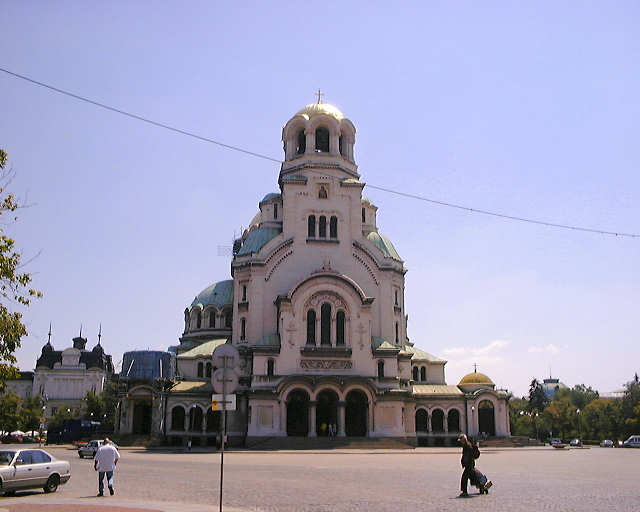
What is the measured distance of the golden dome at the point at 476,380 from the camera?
208 ft

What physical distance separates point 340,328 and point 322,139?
1836 centimetres

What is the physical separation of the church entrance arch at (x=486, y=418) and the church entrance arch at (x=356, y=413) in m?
13.1

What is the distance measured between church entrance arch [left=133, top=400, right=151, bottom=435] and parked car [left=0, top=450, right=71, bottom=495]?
38848 mm

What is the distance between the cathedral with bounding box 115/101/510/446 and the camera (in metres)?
53.9

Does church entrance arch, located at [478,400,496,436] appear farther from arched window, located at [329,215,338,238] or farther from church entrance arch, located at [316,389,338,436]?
arched window, located at [329,215,338,238]

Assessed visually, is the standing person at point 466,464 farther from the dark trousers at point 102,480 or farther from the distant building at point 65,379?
the distant building at point 65,379

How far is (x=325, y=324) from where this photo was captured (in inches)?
2199

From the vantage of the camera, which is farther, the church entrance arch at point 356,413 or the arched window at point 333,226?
the arched window at point 333,226

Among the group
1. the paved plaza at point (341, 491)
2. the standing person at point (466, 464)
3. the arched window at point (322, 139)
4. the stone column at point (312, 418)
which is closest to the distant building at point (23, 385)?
the arched window at point (322, 139)

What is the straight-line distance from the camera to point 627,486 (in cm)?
2184

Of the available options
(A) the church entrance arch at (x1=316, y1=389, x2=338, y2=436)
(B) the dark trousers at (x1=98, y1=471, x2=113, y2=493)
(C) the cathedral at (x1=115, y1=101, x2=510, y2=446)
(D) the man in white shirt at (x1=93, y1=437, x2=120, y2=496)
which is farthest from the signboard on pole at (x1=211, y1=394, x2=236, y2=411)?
(A) the church entrance arch at (x1=316, y1=389, x2=338, y2=436)

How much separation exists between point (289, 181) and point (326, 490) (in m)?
42.3

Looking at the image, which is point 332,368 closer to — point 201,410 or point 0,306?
point 201,410

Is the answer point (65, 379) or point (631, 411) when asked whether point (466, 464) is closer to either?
point (631, 411)
